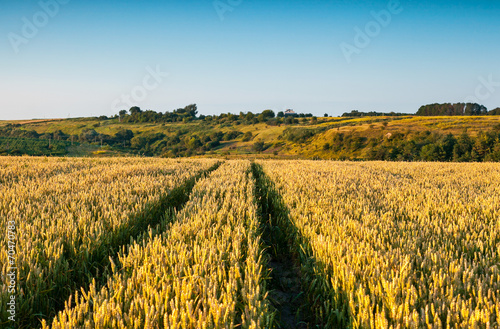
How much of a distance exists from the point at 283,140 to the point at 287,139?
1888 mm

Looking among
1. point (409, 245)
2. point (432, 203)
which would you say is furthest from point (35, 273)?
point (432, 203)

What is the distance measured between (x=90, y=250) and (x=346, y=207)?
4159 mm

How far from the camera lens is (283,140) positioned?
387ft

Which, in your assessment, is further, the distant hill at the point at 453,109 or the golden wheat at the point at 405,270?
the distant hill at the point at 453,109

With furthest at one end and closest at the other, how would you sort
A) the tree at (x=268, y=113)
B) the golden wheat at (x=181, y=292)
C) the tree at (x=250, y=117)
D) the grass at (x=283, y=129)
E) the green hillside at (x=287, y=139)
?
the tree at (x=268, y=113), the tree at (x=250, y=117), the grass at (x=283, y=129), the green hillside at (x=287, y=139), the golden wheat at (x=181, y=292)

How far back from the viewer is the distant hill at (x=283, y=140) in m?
74.3

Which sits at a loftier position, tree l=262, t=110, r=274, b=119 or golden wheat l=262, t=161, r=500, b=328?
tree l=262, t=110, r=274, b=119

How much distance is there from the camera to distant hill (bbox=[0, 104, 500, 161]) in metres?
74.3

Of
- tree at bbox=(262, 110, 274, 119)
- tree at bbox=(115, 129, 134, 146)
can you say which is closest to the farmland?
tree at bbox=(115, 129, 134, 146)

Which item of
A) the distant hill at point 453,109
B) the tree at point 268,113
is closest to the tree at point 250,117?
the tree at point 268,113

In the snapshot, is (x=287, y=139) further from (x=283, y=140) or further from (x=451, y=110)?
(x=451, y=110)

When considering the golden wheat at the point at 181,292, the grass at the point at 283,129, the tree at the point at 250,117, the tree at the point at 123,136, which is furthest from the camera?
the tree at the point at 250,117

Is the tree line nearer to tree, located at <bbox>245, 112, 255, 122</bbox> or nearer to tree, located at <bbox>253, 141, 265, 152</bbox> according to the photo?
tree, located at <bbox>245, 112, 255, 122</bbox>

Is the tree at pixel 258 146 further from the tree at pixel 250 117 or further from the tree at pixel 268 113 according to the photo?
the tree at pixel 268 113
